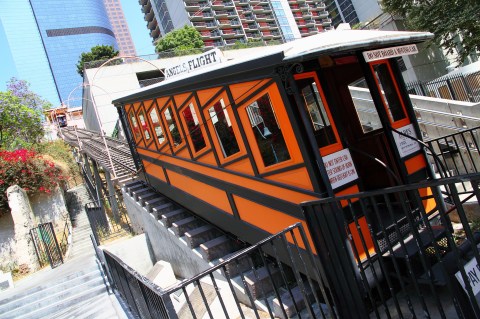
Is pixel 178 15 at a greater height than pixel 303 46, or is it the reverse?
pixel 178 15

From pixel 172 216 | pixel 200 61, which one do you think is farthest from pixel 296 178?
pixel 172 216

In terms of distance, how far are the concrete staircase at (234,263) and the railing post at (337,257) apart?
0.29 meters

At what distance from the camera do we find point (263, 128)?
453 cm

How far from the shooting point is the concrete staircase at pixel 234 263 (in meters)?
4.40

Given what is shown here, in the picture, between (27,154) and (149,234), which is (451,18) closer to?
(149,234)

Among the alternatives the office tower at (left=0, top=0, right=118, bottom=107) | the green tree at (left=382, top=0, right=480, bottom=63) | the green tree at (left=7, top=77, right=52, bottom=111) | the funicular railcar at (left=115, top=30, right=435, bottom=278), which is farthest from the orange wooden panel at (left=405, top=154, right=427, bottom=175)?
the office tower at (left=0, top=0, right=118, bottom=107)

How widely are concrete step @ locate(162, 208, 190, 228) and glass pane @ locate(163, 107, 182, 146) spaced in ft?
5.58

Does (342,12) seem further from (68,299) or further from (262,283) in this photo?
(262,283)

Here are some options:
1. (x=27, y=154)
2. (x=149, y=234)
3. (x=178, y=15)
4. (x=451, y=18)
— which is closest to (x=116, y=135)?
(x=27, y=154)

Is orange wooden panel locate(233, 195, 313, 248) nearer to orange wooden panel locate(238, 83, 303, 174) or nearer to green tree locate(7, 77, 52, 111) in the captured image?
orange wooden panel locate(238, 83, 303, 174)

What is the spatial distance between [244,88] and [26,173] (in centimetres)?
1342

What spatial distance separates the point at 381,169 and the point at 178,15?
6644cm

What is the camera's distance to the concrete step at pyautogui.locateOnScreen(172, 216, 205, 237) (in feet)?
24.2

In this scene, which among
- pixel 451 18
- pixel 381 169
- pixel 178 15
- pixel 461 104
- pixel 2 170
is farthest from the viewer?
pixel 178 15
